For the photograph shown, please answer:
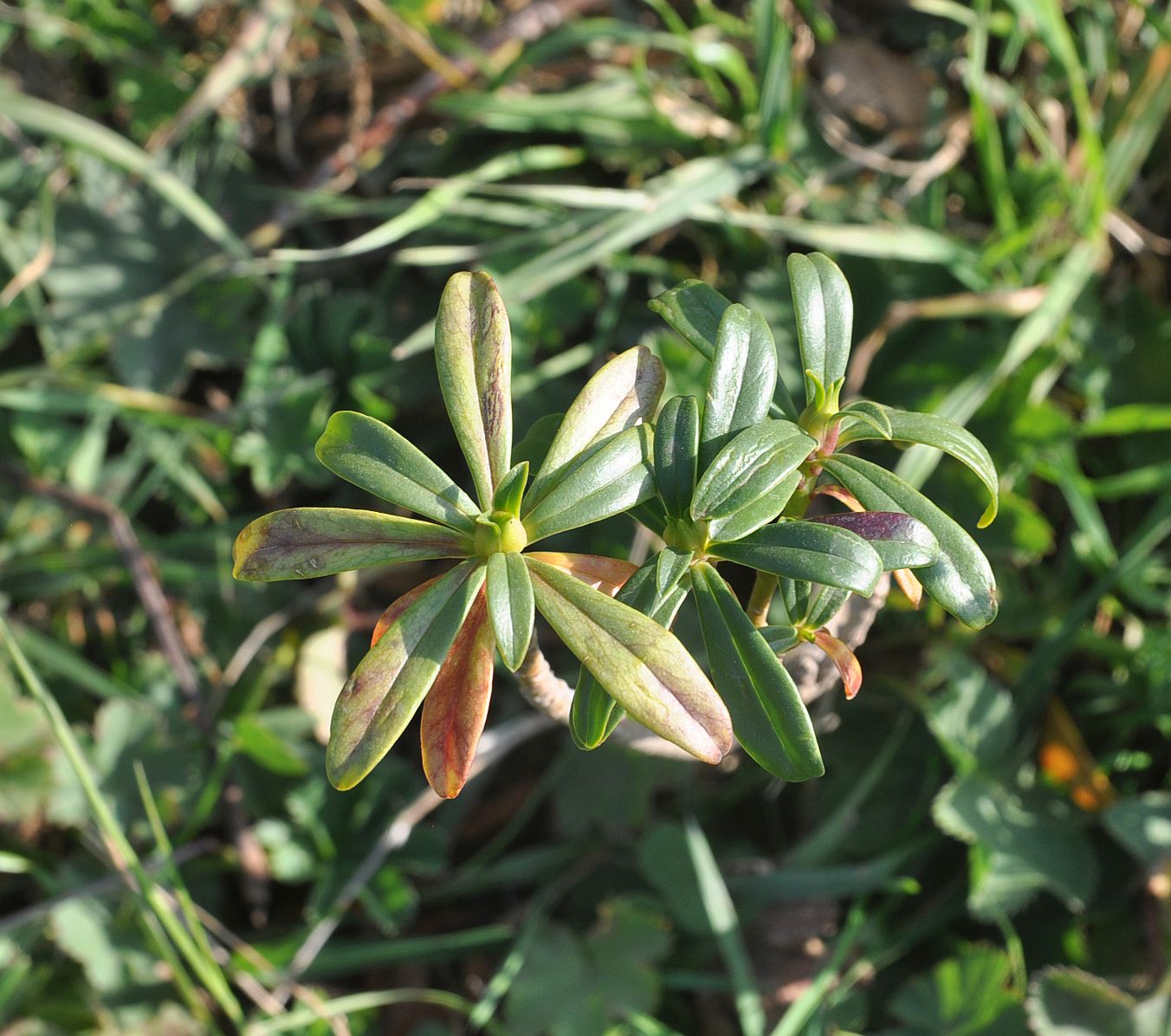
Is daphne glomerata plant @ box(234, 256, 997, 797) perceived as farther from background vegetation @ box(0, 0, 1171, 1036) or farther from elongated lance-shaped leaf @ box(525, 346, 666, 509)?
background vegetation @ box(0, 0, 1171, 1036)

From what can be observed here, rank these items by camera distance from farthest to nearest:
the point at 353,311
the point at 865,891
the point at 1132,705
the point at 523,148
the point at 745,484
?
1. the point at 523,148
2. the point at 353,311
3. the point at 1132,705
4. the point at 865,891
5. the point at 745,484

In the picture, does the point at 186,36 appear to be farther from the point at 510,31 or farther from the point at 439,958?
the point at 439,958

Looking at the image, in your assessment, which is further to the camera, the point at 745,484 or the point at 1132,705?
the point at 1132,705

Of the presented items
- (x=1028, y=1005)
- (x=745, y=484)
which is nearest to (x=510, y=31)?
(x=745, y=484)

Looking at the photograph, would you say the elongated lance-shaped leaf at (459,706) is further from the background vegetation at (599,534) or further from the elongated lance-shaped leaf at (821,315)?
the background vegetation at (599,534)

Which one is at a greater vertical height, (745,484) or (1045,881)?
(745,484)

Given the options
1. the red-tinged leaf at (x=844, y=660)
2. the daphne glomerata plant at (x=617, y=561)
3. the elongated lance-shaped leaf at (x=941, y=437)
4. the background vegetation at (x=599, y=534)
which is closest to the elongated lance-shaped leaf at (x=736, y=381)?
the daphne glomerata plant at (x=617, y=561)

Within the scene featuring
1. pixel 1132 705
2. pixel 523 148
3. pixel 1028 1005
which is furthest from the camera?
pixel 523 148
